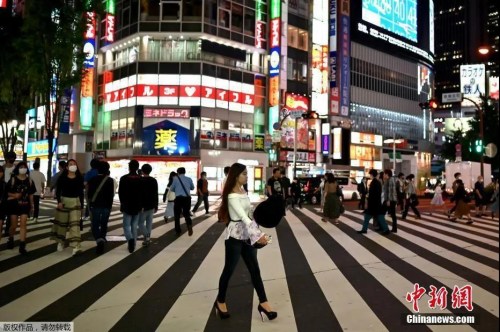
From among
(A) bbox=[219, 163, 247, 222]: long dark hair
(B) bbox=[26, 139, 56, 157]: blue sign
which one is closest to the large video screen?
(B) bbox=[26, 139, 56, 157]: blue sign

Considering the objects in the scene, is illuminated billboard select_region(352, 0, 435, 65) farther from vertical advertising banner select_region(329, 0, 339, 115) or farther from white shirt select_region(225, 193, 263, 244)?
white shirt select_region(225, 193, 263, 244)

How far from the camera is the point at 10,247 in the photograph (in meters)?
9.06

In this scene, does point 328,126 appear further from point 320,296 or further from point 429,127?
point 320,296

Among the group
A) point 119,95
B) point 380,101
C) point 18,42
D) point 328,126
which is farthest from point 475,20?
point 18,42

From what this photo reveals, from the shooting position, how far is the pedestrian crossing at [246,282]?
15.6 feet

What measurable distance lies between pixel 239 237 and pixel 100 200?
15.5ft

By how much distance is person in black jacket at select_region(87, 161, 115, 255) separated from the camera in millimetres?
8648

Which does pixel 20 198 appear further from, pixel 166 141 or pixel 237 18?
pixel 237 18

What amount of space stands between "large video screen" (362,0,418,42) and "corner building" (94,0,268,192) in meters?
25.4

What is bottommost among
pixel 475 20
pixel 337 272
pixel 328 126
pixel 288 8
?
pixel 337 272

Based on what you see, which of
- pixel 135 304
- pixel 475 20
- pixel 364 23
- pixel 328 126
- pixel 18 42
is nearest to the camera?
pixel 135 304

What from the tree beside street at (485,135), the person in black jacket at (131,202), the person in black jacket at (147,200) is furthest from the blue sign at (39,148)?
the person in black jacket at (131,202)

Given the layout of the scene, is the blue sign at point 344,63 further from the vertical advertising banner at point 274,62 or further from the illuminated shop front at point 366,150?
the vertical advertising banner at point 274,62

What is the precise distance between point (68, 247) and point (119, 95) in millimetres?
31193
